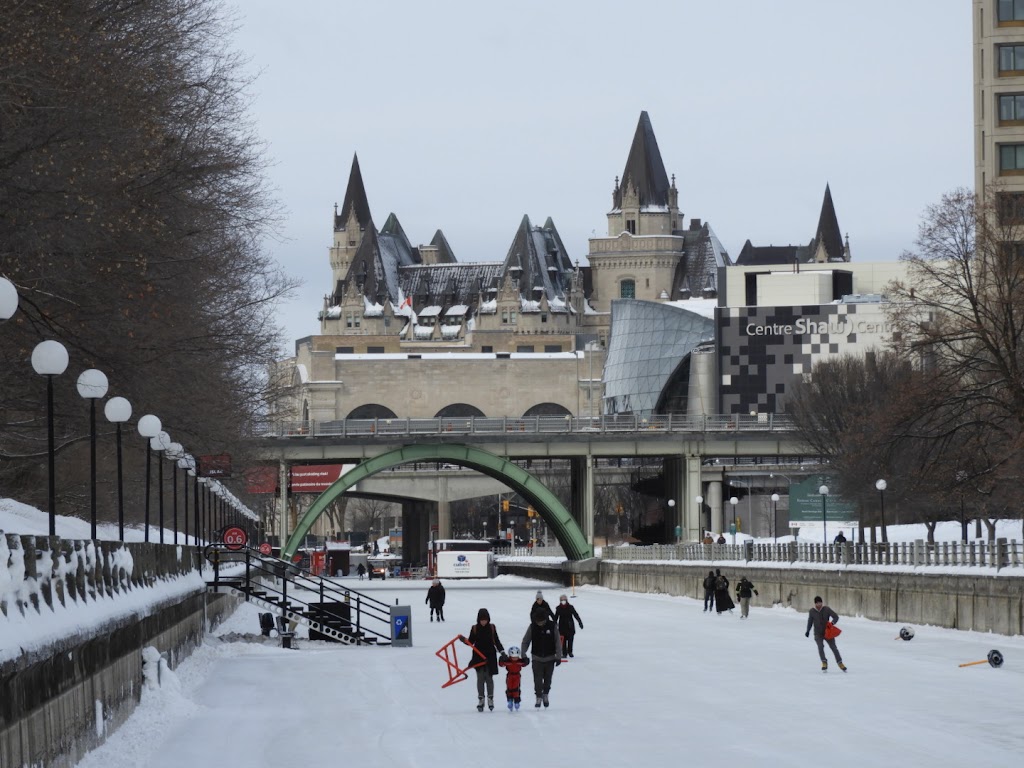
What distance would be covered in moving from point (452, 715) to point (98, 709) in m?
6.30

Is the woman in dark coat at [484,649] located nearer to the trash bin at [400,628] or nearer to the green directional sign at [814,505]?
the trash bin at [400,628]

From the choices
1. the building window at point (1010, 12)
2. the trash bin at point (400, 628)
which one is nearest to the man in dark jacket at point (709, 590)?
the trash bin at point (400, 628)

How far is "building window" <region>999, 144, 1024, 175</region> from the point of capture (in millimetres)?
79625

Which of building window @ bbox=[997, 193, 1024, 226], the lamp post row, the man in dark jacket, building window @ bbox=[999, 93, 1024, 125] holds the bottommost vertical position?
the man in dark jacket

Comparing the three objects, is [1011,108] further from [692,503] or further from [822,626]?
[822,626]

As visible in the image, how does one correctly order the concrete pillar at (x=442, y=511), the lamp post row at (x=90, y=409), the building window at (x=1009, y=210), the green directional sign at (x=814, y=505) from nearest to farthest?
the lamp post row at (x=90, y=409) → the building window at (x=1009, y=210) → the green directional sign at (x=814, y=505) → the concrete pillar at (x=442, y=511)

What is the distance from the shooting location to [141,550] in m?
24.5

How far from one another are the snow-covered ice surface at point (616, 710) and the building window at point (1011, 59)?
148 feet

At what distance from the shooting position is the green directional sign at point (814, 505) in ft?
247

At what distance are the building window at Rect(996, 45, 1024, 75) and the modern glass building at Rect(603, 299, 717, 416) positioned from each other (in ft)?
192

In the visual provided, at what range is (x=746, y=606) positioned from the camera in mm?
50281

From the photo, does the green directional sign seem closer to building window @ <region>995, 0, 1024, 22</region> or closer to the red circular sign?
building window @ <region>995, 0, 1024, 22</region>

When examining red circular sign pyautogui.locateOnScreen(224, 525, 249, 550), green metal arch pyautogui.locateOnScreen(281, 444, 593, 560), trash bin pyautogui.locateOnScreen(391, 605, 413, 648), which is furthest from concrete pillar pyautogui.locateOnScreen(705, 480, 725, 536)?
trash bin pyautogui.locateOnScreen(391, 605, 413, 648)

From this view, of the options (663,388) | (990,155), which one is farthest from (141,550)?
(663,388)
